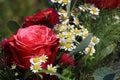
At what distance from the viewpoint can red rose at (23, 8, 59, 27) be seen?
0.89 meters

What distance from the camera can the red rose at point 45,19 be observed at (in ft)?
2.92

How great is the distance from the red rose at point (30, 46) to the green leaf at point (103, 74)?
9cm

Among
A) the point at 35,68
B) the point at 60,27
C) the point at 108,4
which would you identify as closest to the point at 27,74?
the point at 35,68

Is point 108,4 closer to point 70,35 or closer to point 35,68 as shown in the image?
point 70,35

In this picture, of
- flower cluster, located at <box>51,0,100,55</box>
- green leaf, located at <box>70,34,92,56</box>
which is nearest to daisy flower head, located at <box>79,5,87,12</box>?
flower cluster, located at <box>51,0,100,55</box>

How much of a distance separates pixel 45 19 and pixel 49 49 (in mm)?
88

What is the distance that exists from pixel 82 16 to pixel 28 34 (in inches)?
5.7

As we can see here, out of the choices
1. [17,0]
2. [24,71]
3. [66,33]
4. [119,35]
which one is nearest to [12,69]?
[24,71]

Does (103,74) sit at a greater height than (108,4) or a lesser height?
lesser

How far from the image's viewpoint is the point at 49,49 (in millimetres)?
832

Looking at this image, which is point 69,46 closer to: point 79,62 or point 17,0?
point 79,62

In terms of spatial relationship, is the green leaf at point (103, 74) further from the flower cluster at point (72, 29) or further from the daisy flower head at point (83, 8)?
the daisy flower head at point (83, 8)

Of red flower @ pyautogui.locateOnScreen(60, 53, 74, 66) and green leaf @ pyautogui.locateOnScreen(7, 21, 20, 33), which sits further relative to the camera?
green leaf @ pyautogui.locateOnScreen(7, 21, 20, 33)

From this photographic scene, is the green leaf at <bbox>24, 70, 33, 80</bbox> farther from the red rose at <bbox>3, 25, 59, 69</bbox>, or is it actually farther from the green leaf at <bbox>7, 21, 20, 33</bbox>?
the green leaf at <bbox>7, 21, 20, 33</bbox>
